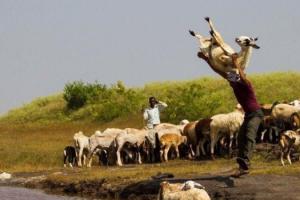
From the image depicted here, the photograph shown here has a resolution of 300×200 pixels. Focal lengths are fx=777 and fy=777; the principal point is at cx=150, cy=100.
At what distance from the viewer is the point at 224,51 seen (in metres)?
15.9

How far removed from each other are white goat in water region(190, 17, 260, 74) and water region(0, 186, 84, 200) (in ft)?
20.0

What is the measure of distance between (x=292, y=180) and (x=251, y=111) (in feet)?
6.35

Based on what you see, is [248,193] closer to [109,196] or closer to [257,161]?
[109,196]

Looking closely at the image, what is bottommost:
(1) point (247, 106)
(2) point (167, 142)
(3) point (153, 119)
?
(2) point (167, 142)

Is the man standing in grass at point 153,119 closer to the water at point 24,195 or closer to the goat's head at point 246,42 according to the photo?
the water at point 24,195

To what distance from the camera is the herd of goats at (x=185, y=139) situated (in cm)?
2589

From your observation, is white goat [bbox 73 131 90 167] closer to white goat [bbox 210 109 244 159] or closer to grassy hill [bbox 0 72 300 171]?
grassy hill [bbox 0 72 300 171]

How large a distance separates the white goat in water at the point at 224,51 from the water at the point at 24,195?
6.09 metres

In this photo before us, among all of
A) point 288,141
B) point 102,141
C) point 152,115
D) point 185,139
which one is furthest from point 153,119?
point 288,141

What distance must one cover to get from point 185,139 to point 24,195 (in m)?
8.06

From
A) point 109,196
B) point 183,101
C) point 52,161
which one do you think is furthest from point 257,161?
point 183,101

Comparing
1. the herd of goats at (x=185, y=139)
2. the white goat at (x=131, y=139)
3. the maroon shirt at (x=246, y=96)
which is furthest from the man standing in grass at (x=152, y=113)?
the maroon shirt at (x=246, y=96)

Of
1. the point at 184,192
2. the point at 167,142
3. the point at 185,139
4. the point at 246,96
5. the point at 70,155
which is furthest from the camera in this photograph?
the point at 70,155

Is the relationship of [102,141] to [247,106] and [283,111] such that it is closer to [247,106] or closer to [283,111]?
[283,111]
